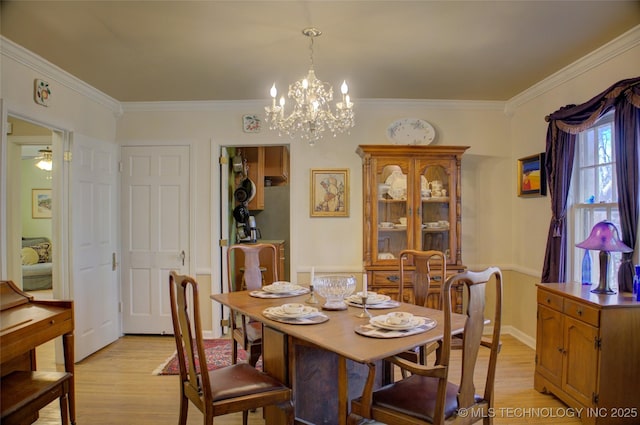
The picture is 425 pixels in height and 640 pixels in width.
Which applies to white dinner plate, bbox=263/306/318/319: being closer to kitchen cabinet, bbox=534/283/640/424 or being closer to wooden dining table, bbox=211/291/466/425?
wooden dining table, bbox=211/291/466/425

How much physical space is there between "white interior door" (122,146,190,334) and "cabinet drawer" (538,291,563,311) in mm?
3293

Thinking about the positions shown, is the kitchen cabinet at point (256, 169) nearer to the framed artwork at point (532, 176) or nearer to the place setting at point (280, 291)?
the place setting at point (280, 291)

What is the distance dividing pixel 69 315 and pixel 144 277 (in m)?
1.79

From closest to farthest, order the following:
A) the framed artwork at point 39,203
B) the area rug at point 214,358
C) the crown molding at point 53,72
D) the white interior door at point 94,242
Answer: the crown molding at point 53,72 → the area rug at point 214,358 → the white interior door at point 94,242 → the framed artwork at point 39,203

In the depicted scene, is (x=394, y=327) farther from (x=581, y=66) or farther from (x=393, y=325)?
(x=581, y=66)

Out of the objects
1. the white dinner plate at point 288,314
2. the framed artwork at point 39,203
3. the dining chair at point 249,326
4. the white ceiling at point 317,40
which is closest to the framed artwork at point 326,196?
the white ceiling at point 317,40

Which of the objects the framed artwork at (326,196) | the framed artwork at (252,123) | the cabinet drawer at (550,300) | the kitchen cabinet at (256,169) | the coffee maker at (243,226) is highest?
the framed artwork at (252,123)

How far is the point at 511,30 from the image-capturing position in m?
2.54

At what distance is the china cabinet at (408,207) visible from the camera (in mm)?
3734

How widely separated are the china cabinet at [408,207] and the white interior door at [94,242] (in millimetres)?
2551

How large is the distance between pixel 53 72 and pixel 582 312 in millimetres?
4201

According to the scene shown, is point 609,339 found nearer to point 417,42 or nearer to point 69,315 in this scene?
point 417,42

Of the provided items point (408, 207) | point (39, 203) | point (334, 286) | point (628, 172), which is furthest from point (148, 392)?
point (39, 203)

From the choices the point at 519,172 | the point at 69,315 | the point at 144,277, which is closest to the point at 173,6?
the point at 69,315
